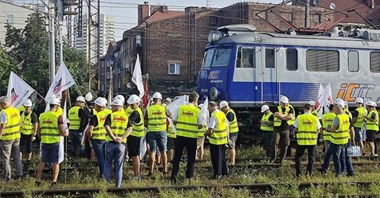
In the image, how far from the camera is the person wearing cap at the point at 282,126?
1559 cm

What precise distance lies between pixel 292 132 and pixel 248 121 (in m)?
2.07

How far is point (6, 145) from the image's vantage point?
12.9 m

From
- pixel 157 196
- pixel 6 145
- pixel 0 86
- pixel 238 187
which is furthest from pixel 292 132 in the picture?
pixel 0 86

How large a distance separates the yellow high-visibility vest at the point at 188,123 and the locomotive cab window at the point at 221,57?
673 centimetres

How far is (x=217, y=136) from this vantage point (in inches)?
505

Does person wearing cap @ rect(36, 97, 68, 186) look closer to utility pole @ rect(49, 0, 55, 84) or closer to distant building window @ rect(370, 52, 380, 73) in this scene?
utility pole @ rect(49, 0, 55, 84)

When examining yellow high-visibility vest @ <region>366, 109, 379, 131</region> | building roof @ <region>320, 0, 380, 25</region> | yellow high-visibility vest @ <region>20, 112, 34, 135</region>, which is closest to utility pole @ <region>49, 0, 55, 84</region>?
yellow high-visibility vest @ <region>20, 112, 34, 135</region>

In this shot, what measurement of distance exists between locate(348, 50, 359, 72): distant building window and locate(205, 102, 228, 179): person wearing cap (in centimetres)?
902

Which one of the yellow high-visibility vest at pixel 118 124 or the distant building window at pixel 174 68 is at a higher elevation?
the distant building window at pixel 174 68

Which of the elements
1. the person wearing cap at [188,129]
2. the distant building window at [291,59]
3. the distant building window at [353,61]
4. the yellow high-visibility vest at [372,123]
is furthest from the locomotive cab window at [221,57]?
the person wearing cap at [188,129]

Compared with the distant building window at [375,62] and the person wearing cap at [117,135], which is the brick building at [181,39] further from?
the person wearing cap at [117,135]

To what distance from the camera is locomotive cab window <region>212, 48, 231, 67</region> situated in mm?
19048

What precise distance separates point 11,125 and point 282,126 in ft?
23.9

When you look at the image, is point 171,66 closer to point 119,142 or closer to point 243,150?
point 243,150
